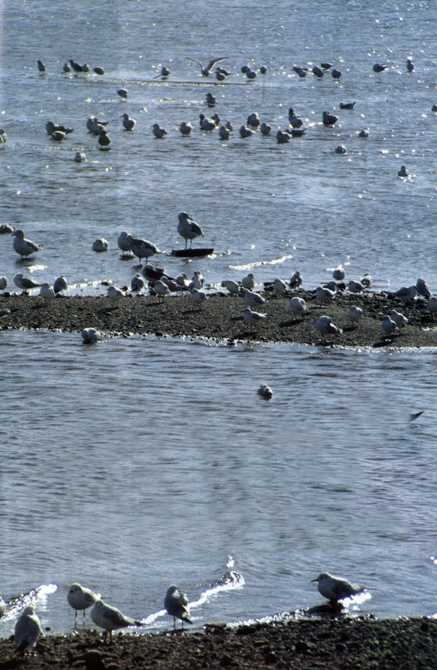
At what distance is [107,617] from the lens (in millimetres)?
12758

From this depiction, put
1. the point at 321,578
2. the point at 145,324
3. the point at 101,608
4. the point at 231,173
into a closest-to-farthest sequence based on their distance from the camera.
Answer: the point at 101,608
the point at 321,578
the point at 145,324
the point at 231,173

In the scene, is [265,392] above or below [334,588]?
below

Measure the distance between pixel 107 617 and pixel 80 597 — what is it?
0.54 metres

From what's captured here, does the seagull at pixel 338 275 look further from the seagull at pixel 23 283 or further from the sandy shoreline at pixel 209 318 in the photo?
the seagull at pixel 23 283

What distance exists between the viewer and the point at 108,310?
2348 centimetres

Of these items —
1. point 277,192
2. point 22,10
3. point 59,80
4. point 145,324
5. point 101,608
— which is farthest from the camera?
point 22,10

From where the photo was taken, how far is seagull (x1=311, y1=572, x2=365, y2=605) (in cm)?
1363

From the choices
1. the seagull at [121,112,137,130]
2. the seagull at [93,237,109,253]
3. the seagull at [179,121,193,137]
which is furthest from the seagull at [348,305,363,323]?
the seagull at [121,112,137,130]

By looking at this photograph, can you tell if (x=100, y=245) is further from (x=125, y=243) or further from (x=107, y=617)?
(x=107, y=617)

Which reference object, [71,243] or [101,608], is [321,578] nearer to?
[101,608]

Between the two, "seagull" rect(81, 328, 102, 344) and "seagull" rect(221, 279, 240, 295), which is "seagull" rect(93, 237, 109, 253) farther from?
"seagull" rect(81, 328, 102, 344)

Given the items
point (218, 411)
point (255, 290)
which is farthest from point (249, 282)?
point (218, 411)

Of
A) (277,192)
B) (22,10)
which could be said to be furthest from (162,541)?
(22,10)

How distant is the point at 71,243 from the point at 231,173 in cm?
903
